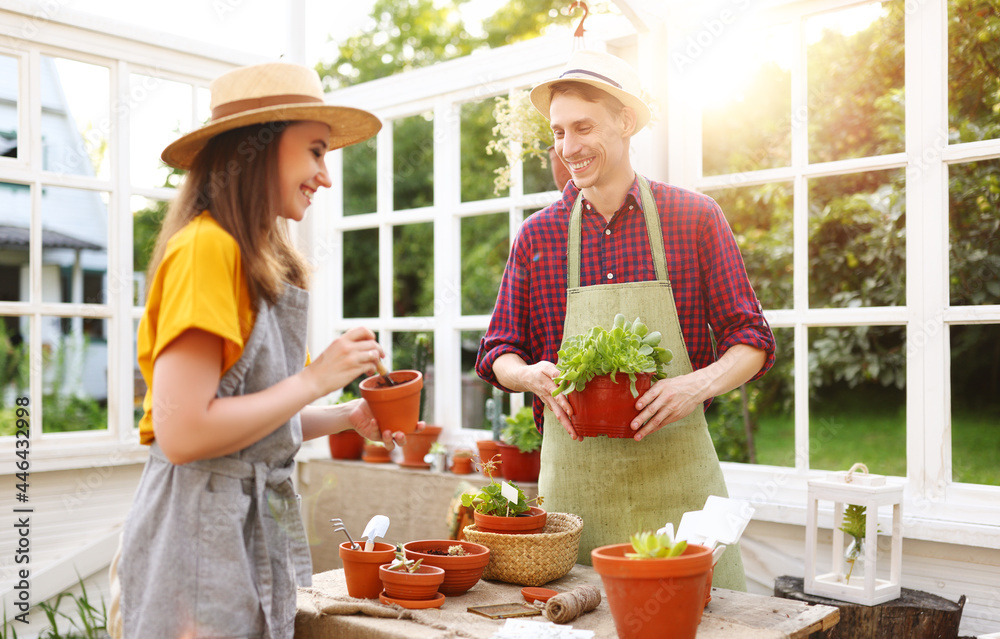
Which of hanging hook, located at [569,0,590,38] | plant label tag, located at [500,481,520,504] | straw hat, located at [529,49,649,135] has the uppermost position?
hanging hook, located at [569,0,590,38]

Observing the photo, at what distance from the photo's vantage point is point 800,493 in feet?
9.29

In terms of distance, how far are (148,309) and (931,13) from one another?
259 centimetres

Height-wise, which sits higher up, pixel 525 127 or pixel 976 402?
pixel 525 127

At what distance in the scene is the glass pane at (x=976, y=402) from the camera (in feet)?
18.4

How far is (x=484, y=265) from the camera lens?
9625 mm

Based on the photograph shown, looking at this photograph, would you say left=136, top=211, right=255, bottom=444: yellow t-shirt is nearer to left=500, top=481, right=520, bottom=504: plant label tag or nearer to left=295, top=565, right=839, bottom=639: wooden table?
left=295, top=565, right=839, bottom=639: wooden table

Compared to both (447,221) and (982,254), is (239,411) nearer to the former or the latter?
(447,221)

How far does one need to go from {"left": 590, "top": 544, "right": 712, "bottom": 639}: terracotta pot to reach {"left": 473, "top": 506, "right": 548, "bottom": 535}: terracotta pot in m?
0.47

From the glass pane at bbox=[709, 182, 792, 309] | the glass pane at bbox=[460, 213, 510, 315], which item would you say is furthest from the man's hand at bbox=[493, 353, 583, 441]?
the glass pane at bbox=[460, 213, 510, 315]

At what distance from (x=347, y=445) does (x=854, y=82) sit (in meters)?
4.57

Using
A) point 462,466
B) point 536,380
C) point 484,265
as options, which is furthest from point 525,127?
point 484,265

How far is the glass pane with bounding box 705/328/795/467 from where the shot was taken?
6.47 meters

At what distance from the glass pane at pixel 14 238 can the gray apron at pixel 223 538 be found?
22.6ft

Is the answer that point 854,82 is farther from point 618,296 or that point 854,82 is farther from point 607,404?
point 607,404
